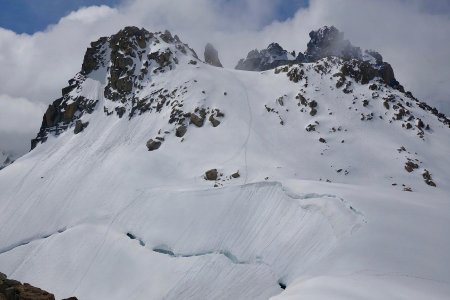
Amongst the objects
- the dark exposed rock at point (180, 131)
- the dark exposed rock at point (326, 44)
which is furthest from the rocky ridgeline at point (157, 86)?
the dark exposed rock at point (326, 44)

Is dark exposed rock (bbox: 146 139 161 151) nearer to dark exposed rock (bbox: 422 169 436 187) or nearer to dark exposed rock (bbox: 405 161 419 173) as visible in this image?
dark exposed rock (bbox: 405 161 419 173)

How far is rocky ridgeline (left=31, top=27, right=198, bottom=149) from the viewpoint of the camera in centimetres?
8819

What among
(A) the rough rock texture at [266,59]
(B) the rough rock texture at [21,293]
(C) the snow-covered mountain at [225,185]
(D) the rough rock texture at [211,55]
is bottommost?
(B) the rough rock texture at [21,293]

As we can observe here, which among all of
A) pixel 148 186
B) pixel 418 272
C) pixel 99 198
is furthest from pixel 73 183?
pixel 418 272

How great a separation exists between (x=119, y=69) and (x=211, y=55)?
118 feet

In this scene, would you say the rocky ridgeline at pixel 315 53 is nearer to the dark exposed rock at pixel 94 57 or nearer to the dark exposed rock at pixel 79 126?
the dark exposed rock at pixel 94 57

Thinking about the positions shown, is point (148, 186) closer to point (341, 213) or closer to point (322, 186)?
point (322, 186)

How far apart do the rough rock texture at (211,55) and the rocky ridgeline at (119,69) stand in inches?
851

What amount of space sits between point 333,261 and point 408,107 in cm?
6167

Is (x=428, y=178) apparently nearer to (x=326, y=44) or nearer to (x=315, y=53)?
(x=326, y=44)

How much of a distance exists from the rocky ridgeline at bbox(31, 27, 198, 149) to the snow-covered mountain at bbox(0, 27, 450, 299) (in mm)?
314

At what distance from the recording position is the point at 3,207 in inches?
2827

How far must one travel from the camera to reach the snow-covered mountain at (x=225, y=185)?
25.2m

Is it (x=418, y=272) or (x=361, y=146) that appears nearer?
(x=418, y=272)
